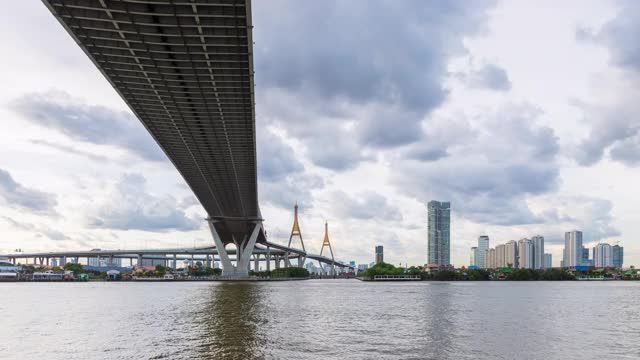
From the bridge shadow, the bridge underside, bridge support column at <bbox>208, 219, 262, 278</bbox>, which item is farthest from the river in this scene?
bridge support column at <bbox>208, 219, 262, 278</bbox>

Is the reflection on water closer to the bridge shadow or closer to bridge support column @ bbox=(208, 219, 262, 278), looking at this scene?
the bridge shadow

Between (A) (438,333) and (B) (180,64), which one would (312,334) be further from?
(B) (180,64)

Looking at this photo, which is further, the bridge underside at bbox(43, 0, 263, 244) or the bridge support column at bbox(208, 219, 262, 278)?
the bridge support column at bbox(208, 219, 262, 278)

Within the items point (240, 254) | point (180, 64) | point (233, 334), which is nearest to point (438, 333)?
point (233, 334)

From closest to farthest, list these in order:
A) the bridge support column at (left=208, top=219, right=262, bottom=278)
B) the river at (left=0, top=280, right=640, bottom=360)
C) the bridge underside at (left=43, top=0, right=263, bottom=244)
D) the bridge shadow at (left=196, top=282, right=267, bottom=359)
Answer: the bridge shadow at (left=196, top=282, right=267, bottom=359) → the river at (left=0, top=280, right=640, bottom=360) → the bridge underside at (left=43, top=0, right=263, bottom=244) → the bridge support column at (left=208, top=219, right=262, bottom=278)

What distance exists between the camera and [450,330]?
31844 mm

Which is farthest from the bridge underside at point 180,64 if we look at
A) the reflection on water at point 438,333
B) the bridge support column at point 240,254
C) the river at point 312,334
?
the bridge support column at point 240,254

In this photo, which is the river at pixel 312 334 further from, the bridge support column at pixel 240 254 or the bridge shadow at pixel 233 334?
the bridge support column at pixel 240 254

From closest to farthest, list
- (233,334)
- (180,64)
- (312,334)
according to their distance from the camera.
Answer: (233,334) < (312,334) < (180,64)

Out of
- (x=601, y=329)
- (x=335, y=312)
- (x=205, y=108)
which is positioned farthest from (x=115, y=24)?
(x=601, y=329)

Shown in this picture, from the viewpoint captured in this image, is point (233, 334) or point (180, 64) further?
point (180, 64)

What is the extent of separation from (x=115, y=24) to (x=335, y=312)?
940 inches

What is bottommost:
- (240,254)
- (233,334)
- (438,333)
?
(240,254)

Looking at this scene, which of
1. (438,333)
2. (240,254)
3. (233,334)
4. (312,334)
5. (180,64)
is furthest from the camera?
(240,254)
